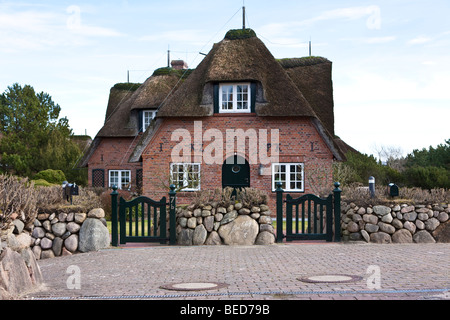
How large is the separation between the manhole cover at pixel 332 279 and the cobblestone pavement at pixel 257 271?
145mm

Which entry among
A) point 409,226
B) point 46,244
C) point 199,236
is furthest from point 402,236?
point 46,244

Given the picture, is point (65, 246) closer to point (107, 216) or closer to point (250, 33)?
point (107, 216)

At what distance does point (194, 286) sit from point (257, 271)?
5.74 ft

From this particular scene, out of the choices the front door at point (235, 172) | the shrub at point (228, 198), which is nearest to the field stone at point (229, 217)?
the shrub at point (228, 198)

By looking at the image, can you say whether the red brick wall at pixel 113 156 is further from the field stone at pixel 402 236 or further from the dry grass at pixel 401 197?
the field stone at pixel 402 236

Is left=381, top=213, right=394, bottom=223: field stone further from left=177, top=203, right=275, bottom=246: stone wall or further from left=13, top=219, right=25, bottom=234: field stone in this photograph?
left=13, top=219, right=25, bottom=234: field stone

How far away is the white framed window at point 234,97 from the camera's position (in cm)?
2384

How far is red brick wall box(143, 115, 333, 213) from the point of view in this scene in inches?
920

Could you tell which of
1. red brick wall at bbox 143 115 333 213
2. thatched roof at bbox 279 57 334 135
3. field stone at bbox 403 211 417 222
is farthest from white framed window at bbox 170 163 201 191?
field stone at bbox 403 211 417 222

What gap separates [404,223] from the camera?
13961 mm

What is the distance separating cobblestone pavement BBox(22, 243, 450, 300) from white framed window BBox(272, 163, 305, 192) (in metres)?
9.73

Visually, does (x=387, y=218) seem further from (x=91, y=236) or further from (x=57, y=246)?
(x=57, y=246)

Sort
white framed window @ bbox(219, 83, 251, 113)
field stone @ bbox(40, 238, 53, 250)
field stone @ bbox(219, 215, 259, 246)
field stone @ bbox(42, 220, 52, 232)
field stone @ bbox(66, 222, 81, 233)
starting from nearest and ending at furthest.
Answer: field stone @ bbox(40, 238, 53, 250) < field stone @ bbox(42, 220, 52, 232) < field stone @ bbox(66, 222, 81, 233) < field stone @ bbox(219, 215, 259, 246) < white framed window @ bbox(219, 83, 251, 113)

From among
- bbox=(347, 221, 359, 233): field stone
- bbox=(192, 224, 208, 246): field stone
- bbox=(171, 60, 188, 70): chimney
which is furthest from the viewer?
bbox=(171, 60, 188, 70): chimney
